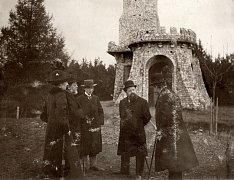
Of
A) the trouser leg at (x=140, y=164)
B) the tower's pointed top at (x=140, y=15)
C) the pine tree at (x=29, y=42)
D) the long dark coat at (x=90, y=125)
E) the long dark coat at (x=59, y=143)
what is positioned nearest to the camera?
the long dark coat at (x=59, y=143)

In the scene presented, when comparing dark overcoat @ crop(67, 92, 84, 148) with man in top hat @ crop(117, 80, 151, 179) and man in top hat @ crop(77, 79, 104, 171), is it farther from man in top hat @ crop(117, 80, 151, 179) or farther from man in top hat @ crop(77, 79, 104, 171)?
man in top hat @ crop(117, 80, 151, 179)

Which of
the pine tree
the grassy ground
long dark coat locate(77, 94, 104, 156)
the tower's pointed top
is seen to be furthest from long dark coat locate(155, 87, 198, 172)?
the tower's pointed top

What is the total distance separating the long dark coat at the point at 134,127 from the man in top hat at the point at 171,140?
805mm

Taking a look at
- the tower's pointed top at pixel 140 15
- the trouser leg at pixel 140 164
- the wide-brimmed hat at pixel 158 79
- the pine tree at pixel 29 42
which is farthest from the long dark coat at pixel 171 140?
the tower's pointed top at pixel 140 15

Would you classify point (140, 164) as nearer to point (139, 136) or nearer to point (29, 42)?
point (139, 136)

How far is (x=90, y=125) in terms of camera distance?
7.02 meters

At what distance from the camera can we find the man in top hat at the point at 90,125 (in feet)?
22.7

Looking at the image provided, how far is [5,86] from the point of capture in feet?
25.1

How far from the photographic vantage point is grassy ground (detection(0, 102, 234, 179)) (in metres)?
6.46

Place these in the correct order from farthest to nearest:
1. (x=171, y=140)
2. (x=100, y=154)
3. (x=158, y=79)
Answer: (x=100, y=154)
(x=158, y=79)
(x=171, y=140)

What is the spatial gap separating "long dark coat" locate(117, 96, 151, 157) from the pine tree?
7.50ft

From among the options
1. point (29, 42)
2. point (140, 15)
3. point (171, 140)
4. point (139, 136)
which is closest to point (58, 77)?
point (139, 136)

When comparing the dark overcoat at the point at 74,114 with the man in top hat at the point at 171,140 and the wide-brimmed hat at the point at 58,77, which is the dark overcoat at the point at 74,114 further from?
the man in top hat at the point at 171,140

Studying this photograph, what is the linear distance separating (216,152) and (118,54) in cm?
1336
